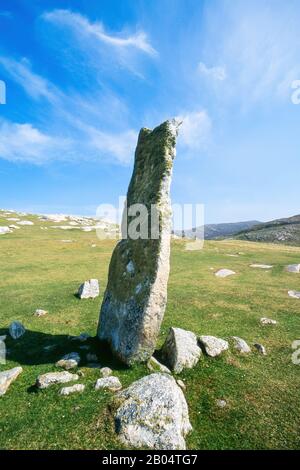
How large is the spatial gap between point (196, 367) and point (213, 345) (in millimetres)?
1654

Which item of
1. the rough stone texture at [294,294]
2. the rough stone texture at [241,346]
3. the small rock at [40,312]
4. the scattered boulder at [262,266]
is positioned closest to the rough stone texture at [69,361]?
the small rock at [40,312]

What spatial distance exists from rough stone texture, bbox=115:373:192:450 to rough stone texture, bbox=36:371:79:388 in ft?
8.56

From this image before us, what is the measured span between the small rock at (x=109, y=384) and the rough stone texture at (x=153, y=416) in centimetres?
83

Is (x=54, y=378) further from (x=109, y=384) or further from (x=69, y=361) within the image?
(x=109, y=384)

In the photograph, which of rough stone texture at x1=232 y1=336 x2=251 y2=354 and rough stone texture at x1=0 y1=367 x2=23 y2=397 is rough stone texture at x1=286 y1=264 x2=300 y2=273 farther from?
rough stone texture at x1=0 y1=367 x2=23 y2=397

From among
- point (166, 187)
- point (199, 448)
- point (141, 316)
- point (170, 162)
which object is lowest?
point (199, 448)

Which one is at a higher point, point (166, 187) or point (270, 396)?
point (166, 187)

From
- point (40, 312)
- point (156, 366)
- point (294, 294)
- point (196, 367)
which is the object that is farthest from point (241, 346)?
point (40, 312)

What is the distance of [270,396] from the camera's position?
11.9m

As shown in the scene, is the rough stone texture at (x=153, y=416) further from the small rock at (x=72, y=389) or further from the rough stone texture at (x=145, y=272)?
the rough stone texture at (x=145, y=272)

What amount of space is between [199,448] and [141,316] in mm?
5059
